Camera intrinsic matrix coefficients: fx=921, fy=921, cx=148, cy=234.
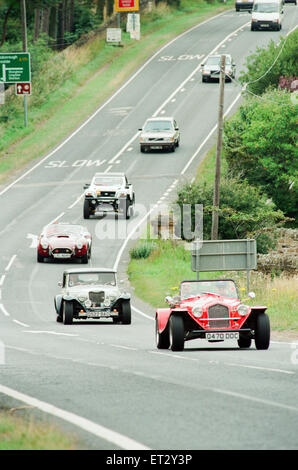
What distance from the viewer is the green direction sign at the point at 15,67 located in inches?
2429

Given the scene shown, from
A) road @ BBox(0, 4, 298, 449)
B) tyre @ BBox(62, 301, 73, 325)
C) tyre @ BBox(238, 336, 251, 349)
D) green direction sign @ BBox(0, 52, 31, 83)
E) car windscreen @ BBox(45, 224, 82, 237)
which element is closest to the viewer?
road @ BBox(0, 4, 298, 449)

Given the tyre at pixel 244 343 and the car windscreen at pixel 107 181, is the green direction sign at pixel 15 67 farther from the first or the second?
the tyre at pixel 244 343

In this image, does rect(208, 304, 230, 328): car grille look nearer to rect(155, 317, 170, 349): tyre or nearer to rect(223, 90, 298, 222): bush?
rect(155, 317, 170, 349): tyre

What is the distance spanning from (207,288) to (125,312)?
7.32 metres

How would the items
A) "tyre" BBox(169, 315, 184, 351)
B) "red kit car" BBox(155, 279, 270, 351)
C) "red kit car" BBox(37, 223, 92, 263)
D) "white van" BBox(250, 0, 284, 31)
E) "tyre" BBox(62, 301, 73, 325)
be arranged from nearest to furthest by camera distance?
"tyre" BBox(169, 315, 184, 351), "red kit car" BBox(155, 279, 270, 351), "tyre" BBox(62, 301, 73, 325), "red kit car" BBox(37, 223, 92, 263), "white van" BBox(250, 0, 284, 31)

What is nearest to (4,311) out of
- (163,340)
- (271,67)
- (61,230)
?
(61,230)

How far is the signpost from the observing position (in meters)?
30.2

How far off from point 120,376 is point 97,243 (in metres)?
30.4

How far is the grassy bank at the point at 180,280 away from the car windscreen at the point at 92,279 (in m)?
4.03

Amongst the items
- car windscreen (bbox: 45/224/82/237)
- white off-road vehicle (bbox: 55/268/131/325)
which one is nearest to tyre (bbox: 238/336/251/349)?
white off-road vehicle (bbox: 55/268/131/325)

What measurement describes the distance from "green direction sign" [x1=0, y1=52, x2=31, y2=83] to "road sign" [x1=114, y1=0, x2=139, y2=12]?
2135cm

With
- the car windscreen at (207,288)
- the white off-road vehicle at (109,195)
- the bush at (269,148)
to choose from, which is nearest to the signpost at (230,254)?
the car windscreen at (207,288)

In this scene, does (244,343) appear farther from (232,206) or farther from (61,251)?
(232,206)

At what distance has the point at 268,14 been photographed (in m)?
83.1
